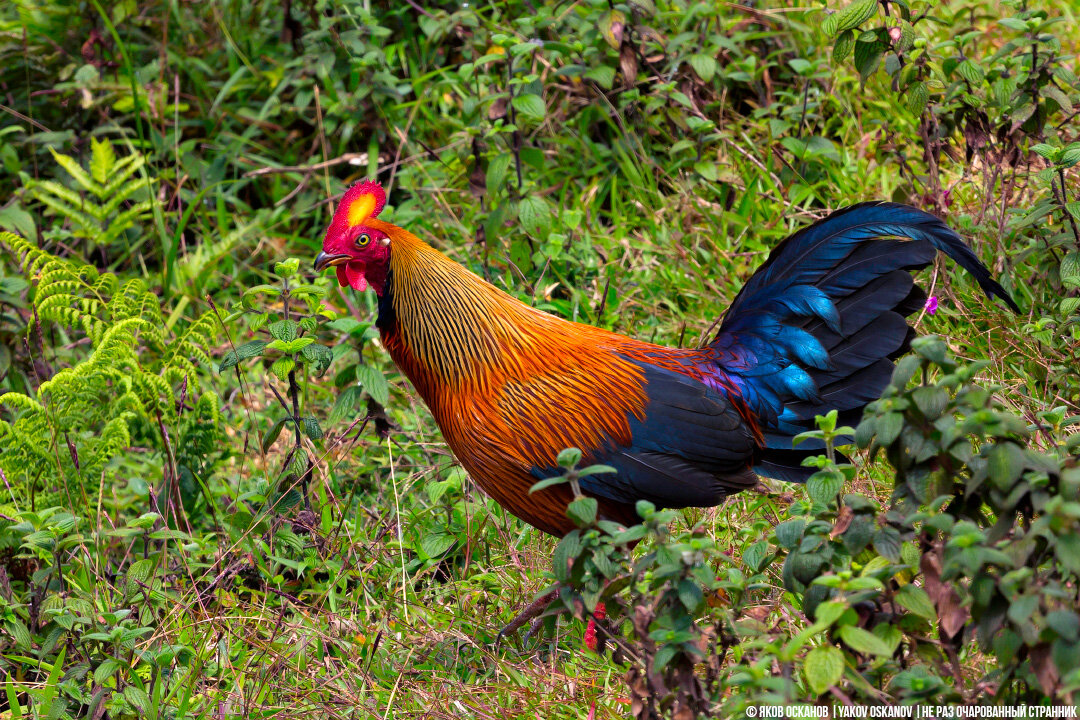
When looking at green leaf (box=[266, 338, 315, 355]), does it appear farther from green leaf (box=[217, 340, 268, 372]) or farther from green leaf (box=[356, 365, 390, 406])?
green leaf (box=[356, 365, 390, 406])

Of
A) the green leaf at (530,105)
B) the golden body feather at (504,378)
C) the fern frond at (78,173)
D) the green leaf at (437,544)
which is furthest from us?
the fern frond at (78,173)

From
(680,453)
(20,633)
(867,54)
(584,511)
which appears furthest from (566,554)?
(867,54)

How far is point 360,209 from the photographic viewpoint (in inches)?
146

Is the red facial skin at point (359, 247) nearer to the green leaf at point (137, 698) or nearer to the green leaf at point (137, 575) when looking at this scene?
the green leaf at point (137, 575)

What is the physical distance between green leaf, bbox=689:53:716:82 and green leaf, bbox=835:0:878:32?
1.24 m

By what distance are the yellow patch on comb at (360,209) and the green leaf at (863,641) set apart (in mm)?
2203

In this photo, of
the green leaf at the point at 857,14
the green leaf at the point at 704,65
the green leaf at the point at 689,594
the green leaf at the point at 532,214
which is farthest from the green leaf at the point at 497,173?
the green leaf at the point at 689,594

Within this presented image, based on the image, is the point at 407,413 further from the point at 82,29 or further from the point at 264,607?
the point at 82,29

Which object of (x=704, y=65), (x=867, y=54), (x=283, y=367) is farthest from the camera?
(x=704, y=65)

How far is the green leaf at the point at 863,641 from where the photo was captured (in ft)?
7.16

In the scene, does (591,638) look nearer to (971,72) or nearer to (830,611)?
(830,611)

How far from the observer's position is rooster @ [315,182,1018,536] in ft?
11.2

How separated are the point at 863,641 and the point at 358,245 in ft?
7.15

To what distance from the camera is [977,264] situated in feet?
10.7
